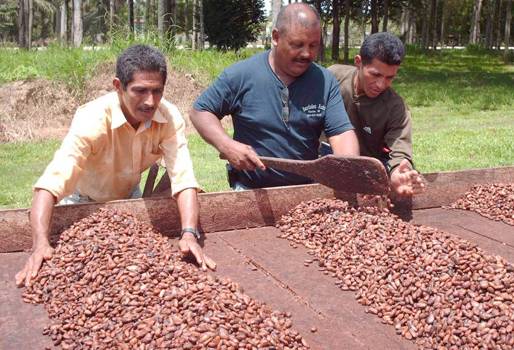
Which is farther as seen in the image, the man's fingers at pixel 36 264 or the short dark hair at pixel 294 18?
the short dark hair at pixel 294 18

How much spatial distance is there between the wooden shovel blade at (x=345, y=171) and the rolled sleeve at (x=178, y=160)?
1.50ft

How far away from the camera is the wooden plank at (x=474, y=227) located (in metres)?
3.37

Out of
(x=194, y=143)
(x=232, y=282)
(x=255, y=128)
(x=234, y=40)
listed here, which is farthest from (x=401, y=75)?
(x=232, y=282)

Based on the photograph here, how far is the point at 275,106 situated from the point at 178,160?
0.83 m

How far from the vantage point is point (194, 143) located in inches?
356

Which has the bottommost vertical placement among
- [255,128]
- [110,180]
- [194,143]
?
[194,143]

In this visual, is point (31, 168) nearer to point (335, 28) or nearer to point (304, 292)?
point (304, 292)

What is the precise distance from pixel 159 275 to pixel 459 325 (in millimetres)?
1199

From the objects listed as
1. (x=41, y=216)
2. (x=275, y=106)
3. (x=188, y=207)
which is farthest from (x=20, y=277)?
(x=275, y=106)

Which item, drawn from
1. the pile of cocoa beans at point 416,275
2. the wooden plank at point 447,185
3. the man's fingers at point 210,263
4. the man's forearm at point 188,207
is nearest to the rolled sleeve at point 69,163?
the man's forearm at point 188,207

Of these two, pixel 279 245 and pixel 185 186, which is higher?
pixel 185 186

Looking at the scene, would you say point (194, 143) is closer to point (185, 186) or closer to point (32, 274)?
point (185, 186)

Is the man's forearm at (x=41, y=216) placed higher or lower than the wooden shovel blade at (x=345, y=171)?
lower

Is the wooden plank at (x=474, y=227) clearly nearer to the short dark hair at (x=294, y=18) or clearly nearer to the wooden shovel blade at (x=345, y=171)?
the wooden shovel blade at (x=345, y=171)
